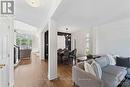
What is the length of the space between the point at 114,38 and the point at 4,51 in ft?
17.0

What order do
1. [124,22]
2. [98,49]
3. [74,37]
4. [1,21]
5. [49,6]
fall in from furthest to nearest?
[74,37] → [98,49] → [124,22] → [49,6] → [1,21]

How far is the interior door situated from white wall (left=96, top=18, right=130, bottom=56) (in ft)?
16.3

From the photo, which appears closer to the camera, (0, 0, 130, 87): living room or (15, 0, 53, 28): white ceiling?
(0, 0, 130, 87): living room

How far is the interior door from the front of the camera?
285 cm

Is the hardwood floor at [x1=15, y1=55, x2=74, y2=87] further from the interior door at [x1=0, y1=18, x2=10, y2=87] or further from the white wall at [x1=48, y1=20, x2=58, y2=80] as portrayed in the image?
the interior door at [x1=0, y1=18, x2=10, y2=87]

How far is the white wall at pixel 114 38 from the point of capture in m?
5.51

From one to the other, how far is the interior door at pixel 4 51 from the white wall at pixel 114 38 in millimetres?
4958

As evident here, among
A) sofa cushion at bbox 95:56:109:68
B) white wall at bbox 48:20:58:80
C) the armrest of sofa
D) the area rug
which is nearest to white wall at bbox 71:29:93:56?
sofa cushion at bbox 95:56:109:68

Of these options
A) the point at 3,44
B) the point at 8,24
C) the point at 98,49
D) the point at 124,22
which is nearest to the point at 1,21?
the point at 8,24

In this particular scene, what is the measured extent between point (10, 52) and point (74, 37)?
841 cm

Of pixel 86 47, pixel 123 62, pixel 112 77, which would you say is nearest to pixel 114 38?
pixel 123 62

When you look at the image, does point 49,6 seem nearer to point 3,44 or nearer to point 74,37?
point 3,44

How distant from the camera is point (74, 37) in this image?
36.8 ft

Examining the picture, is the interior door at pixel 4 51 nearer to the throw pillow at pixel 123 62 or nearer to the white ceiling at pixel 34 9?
the white ceiling at pixel 34 9
